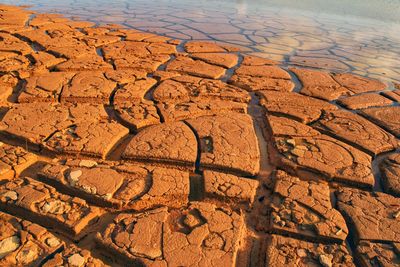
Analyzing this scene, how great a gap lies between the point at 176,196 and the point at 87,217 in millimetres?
501

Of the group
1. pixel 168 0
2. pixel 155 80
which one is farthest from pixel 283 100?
pixel 168 0

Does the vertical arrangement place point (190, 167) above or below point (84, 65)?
below

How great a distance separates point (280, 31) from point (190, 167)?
5.70m

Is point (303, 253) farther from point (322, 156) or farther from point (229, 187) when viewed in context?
point (322, 156)

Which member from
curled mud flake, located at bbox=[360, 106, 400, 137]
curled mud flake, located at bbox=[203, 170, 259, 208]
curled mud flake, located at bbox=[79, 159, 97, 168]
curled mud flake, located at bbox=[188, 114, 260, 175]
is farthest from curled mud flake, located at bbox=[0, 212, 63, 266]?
curled mud flake, located at bbox=[360, 106, 400, 137]

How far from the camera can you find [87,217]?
5.09 feet

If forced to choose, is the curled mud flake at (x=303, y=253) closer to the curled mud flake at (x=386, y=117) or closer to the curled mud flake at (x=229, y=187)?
the curled mud flake at (x=229, y=187)

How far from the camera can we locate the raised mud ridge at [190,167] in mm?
1448

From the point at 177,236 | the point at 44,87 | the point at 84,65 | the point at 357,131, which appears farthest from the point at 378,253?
the point at 84,65

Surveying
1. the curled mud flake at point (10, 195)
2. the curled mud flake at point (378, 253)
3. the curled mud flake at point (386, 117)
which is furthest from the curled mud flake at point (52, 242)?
the curled mud flake at point (386, 117)

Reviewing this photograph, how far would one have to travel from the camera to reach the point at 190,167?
2.04 meters

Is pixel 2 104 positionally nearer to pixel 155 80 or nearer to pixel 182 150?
pixel 155 80

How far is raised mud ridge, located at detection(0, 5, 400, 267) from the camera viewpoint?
1448 millimetres

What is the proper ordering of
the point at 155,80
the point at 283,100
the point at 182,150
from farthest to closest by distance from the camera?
the point at 155,80 < the point at 283,100 < the point at 182,150
